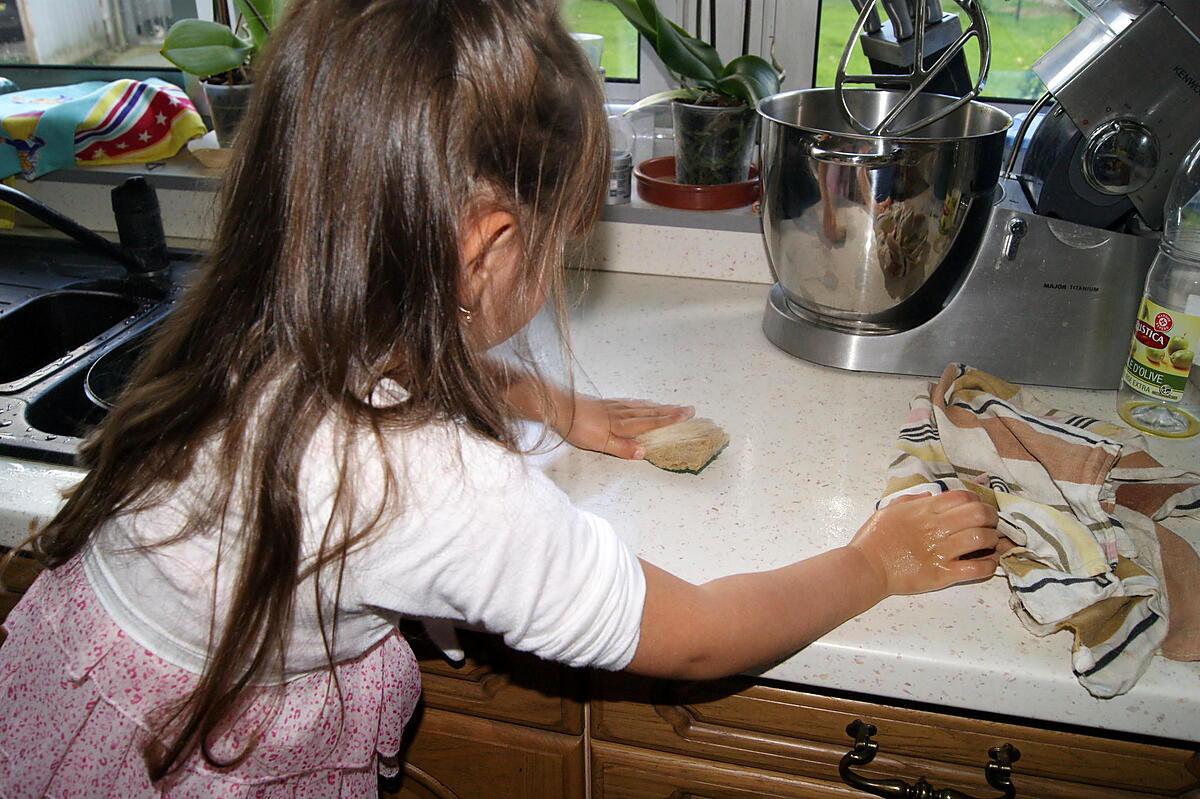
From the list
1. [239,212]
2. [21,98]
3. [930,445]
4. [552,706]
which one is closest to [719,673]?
[552,706]

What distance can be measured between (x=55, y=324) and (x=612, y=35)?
80 cm

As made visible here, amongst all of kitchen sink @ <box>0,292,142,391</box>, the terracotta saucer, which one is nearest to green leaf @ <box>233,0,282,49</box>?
kitchen sink @ <box>0,292,142,391</box>

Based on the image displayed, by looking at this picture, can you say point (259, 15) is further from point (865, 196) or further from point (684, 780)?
point (684, 780)

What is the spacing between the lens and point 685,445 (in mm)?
796

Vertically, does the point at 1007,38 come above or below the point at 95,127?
above

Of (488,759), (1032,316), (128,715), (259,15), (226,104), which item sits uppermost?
(259,15)

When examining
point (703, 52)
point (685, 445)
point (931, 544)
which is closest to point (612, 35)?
point (703, 52)

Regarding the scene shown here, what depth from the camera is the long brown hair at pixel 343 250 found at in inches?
20.6

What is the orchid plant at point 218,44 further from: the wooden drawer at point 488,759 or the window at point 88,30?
the wooden drawer at point 488,759

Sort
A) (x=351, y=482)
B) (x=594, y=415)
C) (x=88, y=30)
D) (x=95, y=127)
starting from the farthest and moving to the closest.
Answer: (x=88, y=30), (x=95, y=127), (x=594, y=415), (x=351, y=482)

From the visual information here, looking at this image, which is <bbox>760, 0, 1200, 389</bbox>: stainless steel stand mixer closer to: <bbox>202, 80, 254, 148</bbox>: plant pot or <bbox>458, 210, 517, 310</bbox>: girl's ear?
<bbox>458, 210, 517, 310</bbox>: girl's ear

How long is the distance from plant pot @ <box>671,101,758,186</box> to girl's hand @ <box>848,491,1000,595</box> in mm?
572

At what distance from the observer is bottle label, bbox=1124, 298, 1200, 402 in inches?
32.0

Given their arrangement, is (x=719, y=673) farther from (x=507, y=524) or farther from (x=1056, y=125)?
(x=1056, y=125)
